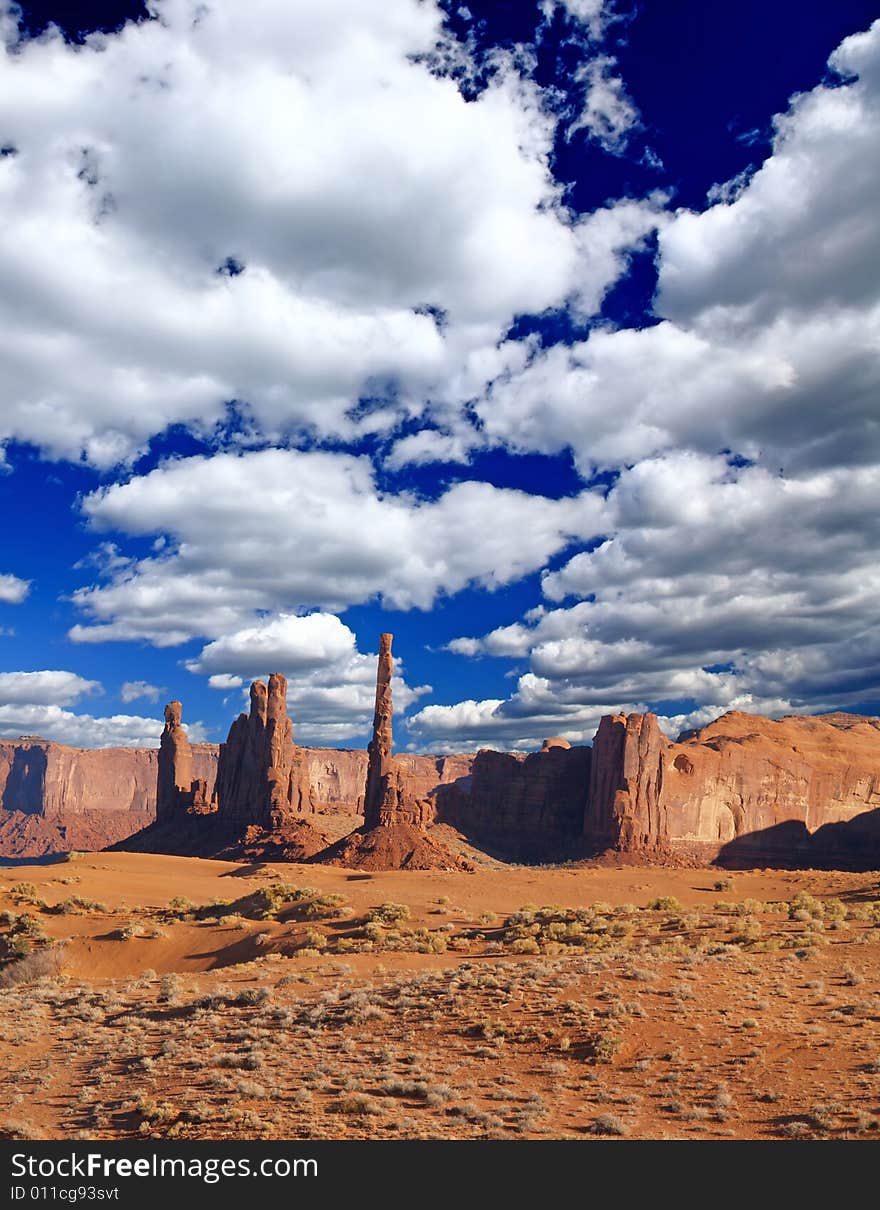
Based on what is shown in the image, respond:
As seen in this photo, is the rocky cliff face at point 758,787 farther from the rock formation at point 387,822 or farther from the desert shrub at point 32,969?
the desert shrub at point 32,969

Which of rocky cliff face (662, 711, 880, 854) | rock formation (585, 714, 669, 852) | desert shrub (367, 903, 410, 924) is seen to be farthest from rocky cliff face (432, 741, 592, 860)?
desert shrub (367, 903, 410, 924)

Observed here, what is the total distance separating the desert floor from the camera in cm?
1245

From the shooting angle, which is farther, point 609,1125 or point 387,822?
point 387,822

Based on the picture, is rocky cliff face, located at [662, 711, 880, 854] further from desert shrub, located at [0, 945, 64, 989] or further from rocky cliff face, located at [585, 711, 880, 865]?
desert shrub, located at [0, 945, 64, 989]

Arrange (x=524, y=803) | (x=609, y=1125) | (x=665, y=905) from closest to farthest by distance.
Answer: (x=609, y=1125) < (x=665, y=905) < (x=524, y=803)

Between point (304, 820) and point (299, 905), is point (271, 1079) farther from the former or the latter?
point (304, 820)

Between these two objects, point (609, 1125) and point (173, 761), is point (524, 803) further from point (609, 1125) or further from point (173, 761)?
point (609, 1125)

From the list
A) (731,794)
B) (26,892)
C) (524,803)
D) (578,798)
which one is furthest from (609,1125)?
(731,794)

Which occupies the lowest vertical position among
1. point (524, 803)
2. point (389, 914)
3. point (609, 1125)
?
point (524, 803)

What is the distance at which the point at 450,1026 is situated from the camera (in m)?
17.2

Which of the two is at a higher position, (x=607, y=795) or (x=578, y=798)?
(x=607, y=795)
